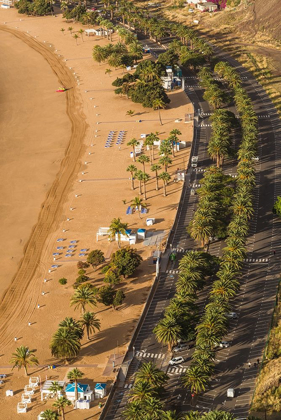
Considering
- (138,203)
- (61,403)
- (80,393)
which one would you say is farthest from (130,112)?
(61,403)

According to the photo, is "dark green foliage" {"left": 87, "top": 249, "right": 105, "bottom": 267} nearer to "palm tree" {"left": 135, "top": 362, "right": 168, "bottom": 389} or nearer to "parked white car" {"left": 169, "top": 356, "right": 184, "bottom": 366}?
"parked white car" {"left": 169, "top": 356, "right": 184, "bottom": 366}

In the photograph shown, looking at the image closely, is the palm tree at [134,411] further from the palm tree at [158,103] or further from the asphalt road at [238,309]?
the palm tree at [158,103]

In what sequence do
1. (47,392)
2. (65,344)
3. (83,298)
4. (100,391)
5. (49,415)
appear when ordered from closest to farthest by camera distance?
(49,415) → (100,391) → (47,392) → (65,344) → (83,298)

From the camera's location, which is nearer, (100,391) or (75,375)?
(75,375)

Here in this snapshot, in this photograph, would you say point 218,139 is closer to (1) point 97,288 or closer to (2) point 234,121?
(2) point 234,121

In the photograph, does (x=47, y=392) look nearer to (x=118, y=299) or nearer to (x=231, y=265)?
(x=118, y=299)

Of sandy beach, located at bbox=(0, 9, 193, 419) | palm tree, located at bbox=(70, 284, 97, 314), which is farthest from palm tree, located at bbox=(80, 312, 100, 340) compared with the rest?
palm tree, located at bbox=(70, 284, 97, 314)
